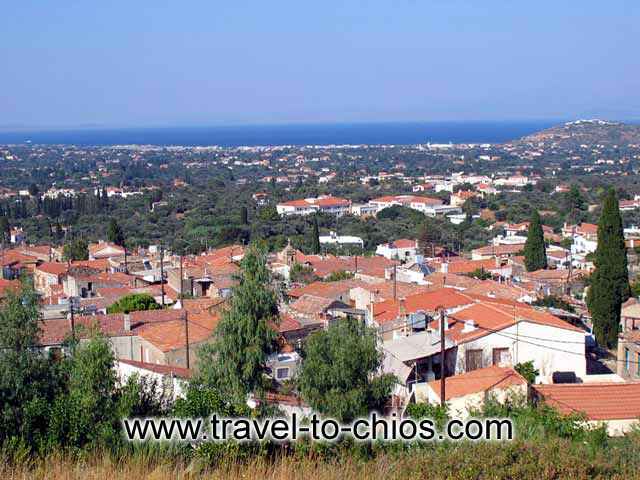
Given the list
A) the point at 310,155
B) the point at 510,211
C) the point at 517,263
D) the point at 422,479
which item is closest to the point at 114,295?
the point at 517,263

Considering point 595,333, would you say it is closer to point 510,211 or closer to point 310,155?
point 510,211

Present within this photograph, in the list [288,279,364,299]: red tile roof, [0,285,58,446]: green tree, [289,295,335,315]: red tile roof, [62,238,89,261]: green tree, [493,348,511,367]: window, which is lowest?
[62,238,89,261]: green tree

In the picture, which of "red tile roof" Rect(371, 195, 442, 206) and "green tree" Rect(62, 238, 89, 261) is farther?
"red tile roof" Rect(371, 195, 442, 206)

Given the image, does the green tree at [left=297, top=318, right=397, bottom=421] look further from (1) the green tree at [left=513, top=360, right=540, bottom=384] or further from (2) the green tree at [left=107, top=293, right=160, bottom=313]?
(2) the green tree at [left=107, top=293, right=160, bottom=313]

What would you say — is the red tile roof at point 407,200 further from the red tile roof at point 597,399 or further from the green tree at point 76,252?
the red tile roof at point 597,399

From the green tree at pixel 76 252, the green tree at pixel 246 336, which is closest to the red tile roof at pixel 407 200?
the green tree at pixel 76 252

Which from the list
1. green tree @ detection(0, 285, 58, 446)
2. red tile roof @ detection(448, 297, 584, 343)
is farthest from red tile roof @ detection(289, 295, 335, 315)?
green tree @ detection(0, 285, 58, 446)
